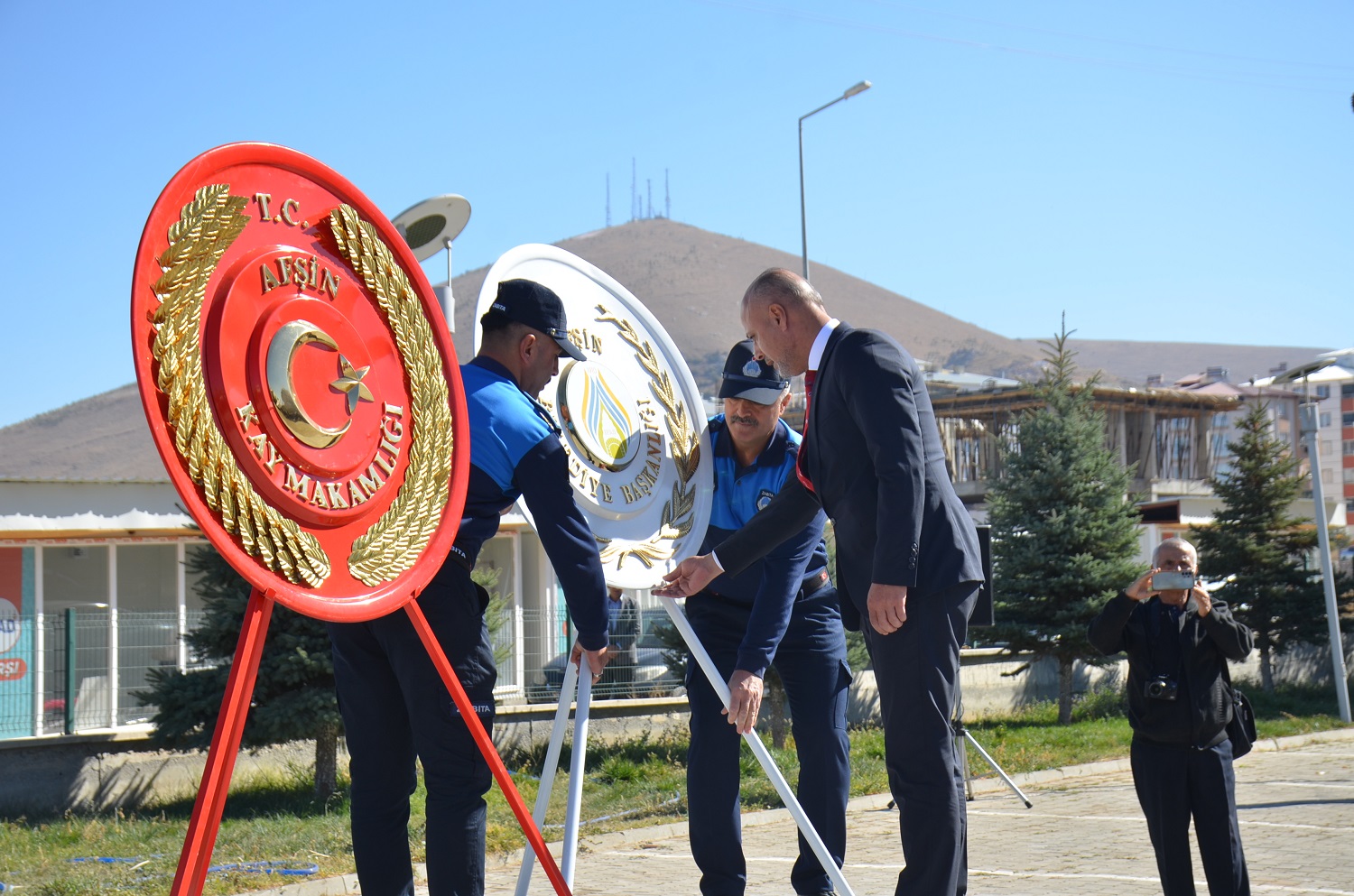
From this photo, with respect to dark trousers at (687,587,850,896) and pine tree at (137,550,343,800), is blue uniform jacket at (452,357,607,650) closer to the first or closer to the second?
dark trousers at (687,587,850,896)

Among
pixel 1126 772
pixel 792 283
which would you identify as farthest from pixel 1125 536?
pixel 792 283

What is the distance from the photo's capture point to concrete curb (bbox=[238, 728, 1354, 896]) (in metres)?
6.52

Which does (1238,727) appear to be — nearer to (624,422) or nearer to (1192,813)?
(1192,813)

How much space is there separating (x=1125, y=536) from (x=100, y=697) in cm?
1261

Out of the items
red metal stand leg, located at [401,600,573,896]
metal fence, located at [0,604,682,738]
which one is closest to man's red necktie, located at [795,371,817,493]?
red metal stand leg, located at [401,600,573,896]

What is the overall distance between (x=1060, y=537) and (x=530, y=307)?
1395 cm

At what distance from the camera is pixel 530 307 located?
13.4 feet

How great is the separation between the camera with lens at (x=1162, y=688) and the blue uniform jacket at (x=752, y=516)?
1.42 meters

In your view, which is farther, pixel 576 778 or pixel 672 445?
pixel 672 445

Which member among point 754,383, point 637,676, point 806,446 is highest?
point 754,383

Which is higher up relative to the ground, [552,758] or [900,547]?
[900,547]

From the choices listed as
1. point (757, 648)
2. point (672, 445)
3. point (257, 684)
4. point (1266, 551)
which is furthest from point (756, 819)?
point (1266, 551)

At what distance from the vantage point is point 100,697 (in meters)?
11.5

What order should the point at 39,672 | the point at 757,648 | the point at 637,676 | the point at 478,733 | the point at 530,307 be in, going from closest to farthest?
the point at 478,733 < the point at 530,307 < the point at 757,648 < the point at 39,672 < the point at 637,676
